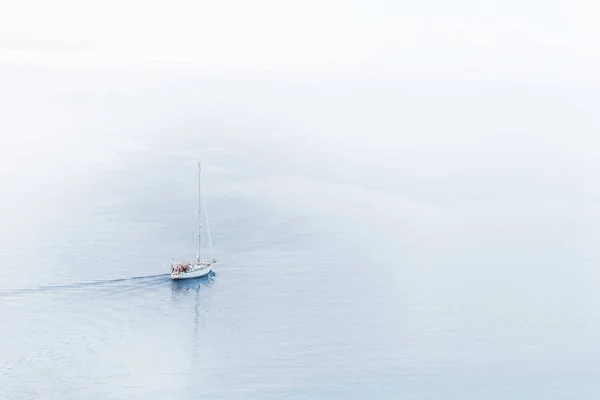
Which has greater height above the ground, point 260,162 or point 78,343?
point 260,162

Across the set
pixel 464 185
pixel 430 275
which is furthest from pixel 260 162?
pixel 430 275

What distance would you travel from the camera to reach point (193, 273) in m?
98.8

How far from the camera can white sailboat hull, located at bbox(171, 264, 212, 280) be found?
98.1m

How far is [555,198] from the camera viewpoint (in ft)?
490

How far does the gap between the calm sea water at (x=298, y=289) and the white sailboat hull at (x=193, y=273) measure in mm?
1023

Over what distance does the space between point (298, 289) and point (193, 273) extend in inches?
576

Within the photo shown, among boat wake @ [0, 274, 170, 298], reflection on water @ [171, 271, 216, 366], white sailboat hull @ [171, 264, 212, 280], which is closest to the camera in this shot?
reflection on water @ [171, 271, 216, 366]

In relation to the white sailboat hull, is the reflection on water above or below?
below

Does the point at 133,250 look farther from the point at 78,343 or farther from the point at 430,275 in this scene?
the point at 430,275

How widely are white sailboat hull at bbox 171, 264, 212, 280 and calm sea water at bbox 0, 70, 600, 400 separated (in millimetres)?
1023

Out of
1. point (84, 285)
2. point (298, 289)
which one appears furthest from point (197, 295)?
point (84, 285)

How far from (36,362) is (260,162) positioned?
104 metres

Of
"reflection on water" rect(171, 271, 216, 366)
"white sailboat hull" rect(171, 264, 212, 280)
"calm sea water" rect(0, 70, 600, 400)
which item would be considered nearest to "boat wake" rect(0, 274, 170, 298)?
"calm sea water" rect(0, 70, 600, 400)

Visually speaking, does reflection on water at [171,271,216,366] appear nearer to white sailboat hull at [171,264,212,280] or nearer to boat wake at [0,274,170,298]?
white sailboat hull at [171,264,212,280]
